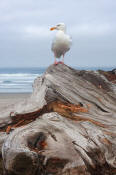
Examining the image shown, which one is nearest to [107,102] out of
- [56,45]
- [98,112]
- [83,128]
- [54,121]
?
[98,112]

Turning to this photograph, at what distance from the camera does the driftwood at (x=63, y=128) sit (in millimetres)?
3396

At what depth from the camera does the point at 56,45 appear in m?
8.40

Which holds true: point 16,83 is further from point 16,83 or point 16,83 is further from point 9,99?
point 9,99

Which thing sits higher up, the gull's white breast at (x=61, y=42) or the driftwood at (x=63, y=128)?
the gull's white breast at (x=61, y=42)

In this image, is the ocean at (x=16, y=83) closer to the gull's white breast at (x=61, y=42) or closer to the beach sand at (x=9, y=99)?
the beach sand at (x=9, y=99)

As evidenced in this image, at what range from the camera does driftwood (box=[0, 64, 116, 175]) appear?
3396mm

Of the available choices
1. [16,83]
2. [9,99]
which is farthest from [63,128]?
[16,83]

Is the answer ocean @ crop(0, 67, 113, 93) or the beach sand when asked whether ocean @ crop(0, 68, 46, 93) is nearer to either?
ocean @ crop(0, 67, 113, 93)

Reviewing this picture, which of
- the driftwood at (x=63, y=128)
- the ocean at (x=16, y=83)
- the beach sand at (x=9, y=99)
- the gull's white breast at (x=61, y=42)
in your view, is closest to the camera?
the driftwood at (x=63, y=128)

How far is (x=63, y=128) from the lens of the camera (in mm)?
3908

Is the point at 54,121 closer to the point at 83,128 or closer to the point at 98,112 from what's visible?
the point at 83,128

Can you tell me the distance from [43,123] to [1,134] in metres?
0.85

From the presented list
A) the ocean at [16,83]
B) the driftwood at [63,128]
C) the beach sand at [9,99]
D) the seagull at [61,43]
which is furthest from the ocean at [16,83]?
the driftwood at [63,128]

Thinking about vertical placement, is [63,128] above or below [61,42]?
below
